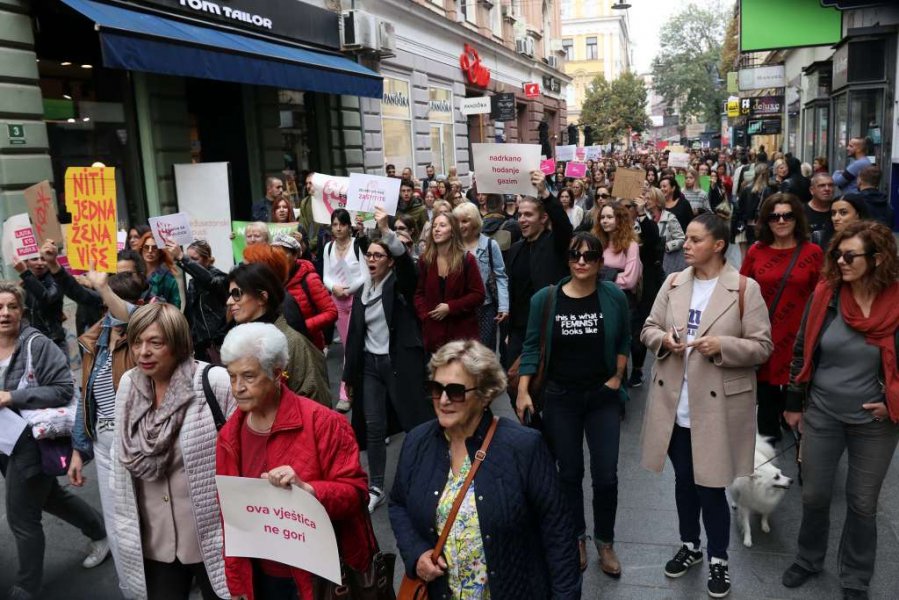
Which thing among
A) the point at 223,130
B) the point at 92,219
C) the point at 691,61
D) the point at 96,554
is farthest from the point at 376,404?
the point at 691,61

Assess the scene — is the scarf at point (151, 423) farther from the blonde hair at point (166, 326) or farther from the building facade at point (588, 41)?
the building facade at point (588, 41)

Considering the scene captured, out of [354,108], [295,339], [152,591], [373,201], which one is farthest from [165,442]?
[354,108]

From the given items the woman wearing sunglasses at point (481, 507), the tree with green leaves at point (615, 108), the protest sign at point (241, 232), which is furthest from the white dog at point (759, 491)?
the tree with green leaves at point (615, 108)

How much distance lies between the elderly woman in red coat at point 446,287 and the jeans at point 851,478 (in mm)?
2498

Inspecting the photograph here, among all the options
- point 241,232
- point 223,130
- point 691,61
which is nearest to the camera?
point 241,232

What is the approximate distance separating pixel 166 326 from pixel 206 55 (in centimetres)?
775

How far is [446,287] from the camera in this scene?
574cm

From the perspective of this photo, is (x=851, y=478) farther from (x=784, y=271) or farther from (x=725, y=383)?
(x=784, y=271)

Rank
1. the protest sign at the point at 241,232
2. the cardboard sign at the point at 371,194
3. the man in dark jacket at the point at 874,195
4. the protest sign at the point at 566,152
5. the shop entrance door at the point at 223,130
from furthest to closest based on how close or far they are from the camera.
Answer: the protest sign at the point at 566,152 → the shop entrance door at the point at 223,130 → the protest sign at the point at 241,232 → the man in dark jacket at the point at 874,195 → the cardboard sign at the point at 371,194

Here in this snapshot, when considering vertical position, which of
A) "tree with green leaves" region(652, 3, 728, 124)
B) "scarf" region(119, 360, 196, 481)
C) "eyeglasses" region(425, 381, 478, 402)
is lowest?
"scarf" region(119, 360, 196, 481)

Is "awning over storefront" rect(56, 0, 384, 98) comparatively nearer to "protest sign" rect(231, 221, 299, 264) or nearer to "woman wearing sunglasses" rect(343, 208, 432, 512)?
"protest sign" rect(231, 221, 299, 264)

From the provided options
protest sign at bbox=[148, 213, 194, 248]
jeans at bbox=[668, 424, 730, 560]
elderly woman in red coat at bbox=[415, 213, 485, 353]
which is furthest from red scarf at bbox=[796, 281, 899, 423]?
protest sign at bbox=[148, 213, 194, 248]

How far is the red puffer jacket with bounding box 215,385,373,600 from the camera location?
2.97 metres

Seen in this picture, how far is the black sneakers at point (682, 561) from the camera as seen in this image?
4250 millimetres
